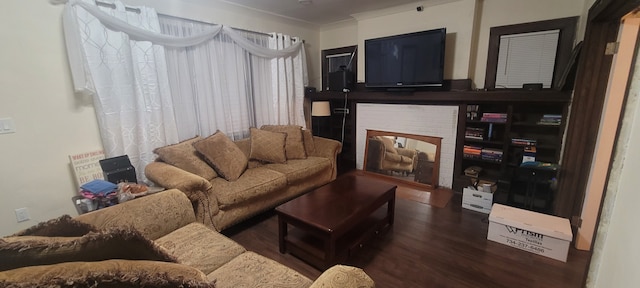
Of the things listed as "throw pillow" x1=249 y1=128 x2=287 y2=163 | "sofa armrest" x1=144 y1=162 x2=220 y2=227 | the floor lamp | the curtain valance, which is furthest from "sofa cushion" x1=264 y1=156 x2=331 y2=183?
the curtain valance

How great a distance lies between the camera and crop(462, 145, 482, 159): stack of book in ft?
10.5

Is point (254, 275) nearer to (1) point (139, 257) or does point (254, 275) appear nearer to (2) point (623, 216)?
(1) point (139, 257)

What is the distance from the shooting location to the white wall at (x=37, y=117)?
1.95 m

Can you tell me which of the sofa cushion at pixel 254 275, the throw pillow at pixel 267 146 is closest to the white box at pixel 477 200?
the throw pillow at pixel 267 146

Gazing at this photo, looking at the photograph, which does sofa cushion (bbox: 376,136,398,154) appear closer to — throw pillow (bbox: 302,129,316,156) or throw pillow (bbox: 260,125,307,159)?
throw pillow (bbox: 302,129,316,156)

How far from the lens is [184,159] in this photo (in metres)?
2.49

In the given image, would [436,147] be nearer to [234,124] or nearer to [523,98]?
[523,98]

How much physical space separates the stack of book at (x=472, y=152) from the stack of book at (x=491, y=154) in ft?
0.10

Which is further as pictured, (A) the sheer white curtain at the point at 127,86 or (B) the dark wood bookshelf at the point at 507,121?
(B) the dark wood bookshelf at the point at 507,121

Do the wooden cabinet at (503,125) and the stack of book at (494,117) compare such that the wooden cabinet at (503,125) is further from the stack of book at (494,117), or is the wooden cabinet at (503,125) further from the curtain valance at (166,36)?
the curtain valance at (166,36)

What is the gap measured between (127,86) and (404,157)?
3334mm

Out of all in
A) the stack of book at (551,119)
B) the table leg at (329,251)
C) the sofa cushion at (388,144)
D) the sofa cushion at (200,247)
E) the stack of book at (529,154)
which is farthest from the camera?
the sofa cushion at (388,144)

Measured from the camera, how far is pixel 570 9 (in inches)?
105

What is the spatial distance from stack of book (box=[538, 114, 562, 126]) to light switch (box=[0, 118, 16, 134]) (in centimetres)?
470
